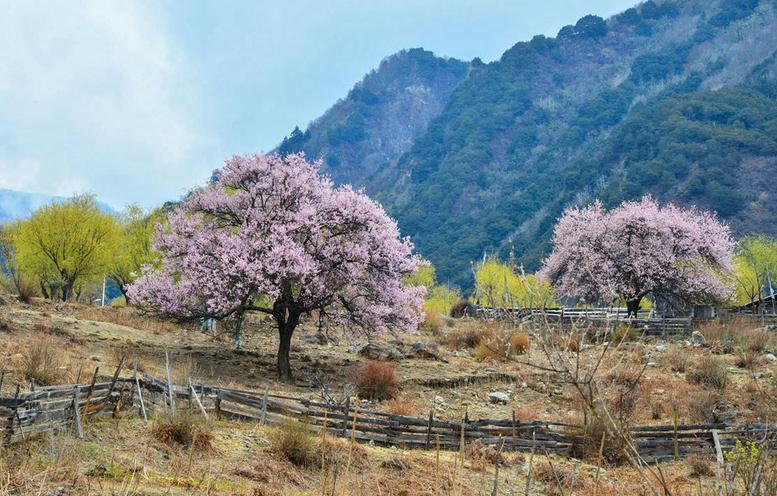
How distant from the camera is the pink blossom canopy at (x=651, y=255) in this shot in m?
34.0

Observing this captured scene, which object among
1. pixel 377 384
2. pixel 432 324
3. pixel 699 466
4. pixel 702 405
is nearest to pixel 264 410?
pixel 377 384

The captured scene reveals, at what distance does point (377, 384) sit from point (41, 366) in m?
8.89

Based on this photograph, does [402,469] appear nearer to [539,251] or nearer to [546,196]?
[539,251]

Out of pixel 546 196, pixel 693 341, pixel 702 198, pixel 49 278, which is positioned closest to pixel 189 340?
pixel 693 341

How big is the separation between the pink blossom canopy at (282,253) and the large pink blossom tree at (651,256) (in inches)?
662

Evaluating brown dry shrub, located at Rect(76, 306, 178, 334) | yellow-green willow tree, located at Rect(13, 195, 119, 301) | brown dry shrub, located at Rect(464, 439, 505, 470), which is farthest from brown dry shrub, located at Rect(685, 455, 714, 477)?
yellow-green willow tree, located at Rect(13, 195, 119, 301)

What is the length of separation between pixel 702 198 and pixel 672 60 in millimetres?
107808

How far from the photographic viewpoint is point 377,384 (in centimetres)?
1870

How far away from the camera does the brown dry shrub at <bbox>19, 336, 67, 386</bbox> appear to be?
14.1 meters

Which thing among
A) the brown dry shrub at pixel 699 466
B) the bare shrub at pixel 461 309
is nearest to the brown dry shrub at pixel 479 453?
the brown dry shrub at pixel 699 466

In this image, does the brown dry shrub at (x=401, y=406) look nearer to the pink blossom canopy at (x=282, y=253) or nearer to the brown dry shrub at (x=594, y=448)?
the pink blossom canopy at (x=282, y=253)

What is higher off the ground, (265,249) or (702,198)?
(702,198)

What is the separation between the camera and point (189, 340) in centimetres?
2566

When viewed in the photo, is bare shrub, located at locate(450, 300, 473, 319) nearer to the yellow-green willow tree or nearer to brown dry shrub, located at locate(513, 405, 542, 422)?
the yellow-green willow tree
